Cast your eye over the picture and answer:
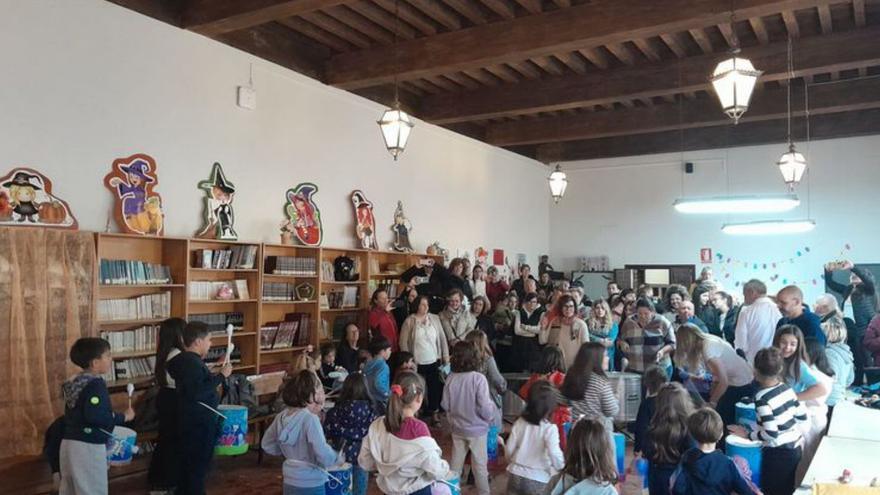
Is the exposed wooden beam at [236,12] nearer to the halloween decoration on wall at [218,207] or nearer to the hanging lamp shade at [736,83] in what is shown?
the halloween decoration on wall at [218,207]

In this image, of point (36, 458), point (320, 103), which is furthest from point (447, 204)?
point (36, 458)

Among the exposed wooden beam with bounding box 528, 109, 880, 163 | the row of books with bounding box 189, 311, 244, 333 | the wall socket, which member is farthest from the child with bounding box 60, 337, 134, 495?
the exposed wooden beam with bounding box 528, 109, 880, 163

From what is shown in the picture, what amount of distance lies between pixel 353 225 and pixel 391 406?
4.72 m

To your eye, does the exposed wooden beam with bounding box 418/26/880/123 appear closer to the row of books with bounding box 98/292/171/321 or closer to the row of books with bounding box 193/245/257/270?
the row of books with bounding box 193/245/257/270

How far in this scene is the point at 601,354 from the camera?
4.46 m

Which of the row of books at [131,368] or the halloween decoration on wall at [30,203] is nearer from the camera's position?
the halloween decoration on wall at [30,203]

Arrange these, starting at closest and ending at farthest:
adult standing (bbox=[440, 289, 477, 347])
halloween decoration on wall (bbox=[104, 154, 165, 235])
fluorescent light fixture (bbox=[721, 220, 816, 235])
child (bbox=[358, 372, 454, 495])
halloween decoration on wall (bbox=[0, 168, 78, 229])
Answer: child (bbox=[358, 372, 454, 495]) < halloween decoration on wall (bbox=[0, 168, 78, 229]) < halloween decoration on wall (bbox=[104, 154, 165, 235]) < adult standing (bbox=[440, 289, 477, 347]) < fluorescent light fixture (bbox=[721, 220, 816, 235])

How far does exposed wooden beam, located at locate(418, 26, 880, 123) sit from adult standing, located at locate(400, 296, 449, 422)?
3113 millimetres

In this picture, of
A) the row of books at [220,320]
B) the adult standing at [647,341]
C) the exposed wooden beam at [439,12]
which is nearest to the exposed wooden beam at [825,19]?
the adult standing at [647,341]

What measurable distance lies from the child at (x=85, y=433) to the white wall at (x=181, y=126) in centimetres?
200

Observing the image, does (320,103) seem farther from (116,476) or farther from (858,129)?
(858,129)

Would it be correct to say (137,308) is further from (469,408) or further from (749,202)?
(749,202)

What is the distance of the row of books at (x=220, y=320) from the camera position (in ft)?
19.4

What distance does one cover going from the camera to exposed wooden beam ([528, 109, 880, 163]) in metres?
9.82
